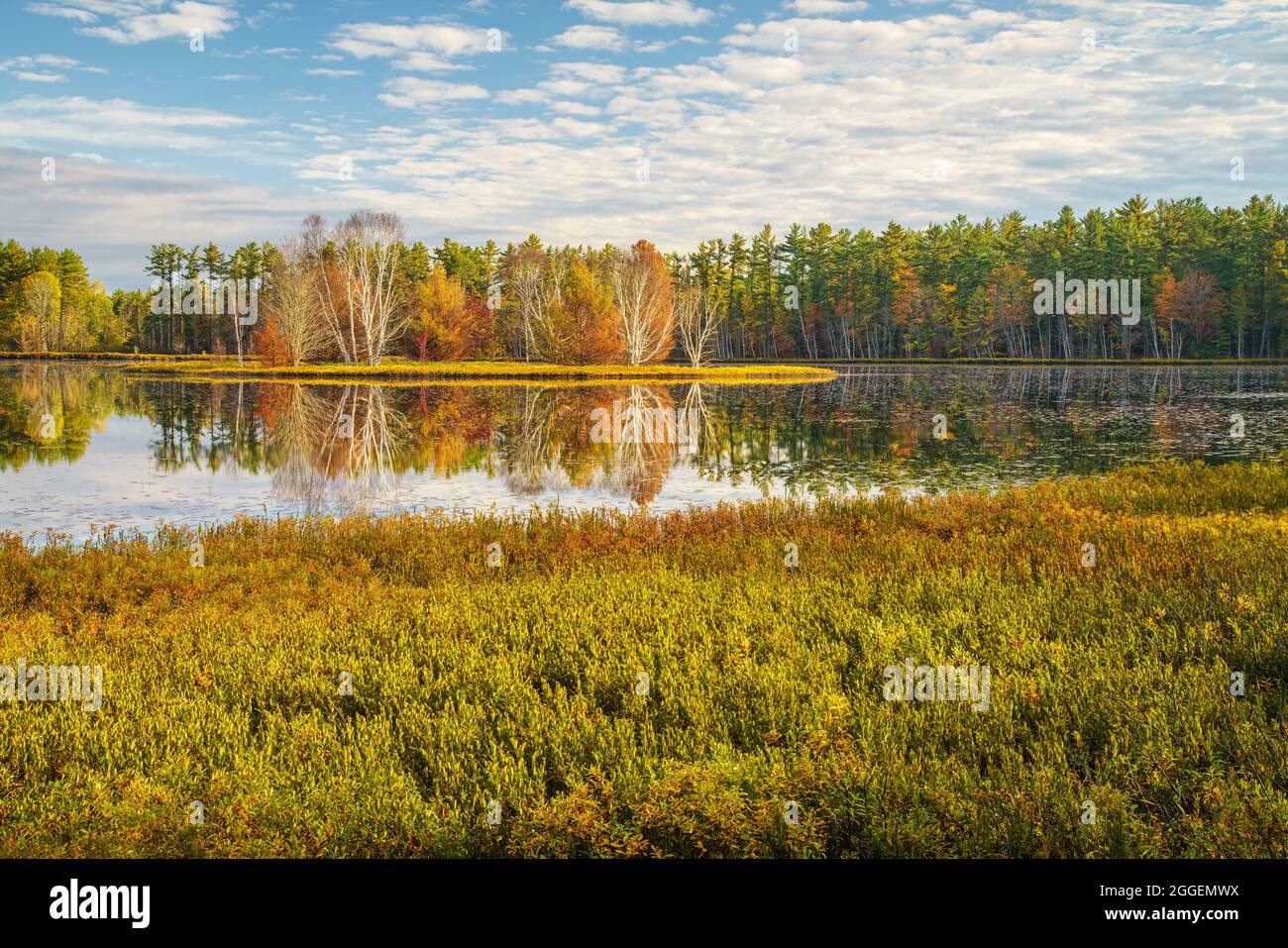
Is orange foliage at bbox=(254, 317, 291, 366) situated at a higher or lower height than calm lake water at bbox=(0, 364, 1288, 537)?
higher

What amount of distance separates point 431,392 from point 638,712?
55.2 metres

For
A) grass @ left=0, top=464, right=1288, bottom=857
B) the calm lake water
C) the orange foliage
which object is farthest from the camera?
the orange foliage

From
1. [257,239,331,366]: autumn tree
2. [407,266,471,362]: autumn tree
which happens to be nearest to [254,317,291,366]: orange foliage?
[257,239,331,366]: autumn tree

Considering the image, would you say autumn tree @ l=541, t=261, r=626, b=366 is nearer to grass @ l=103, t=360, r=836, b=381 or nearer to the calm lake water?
grass @ l=103, t=360, r=836, b=381

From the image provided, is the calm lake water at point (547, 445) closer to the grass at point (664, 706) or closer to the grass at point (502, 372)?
the grass at point (664, 706)

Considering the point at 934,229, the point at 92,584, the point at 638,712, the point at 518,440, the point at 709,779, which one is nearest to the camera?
the point at 709,779

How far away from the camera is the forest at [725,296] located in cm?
8188

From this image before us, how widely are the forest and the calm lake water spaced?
77.2 feet

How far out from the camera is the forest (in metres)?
81.9

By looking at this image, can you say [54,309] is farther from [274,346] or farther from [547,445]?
[547,445]

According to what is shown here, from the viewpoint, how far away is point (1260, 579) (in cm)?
1041
